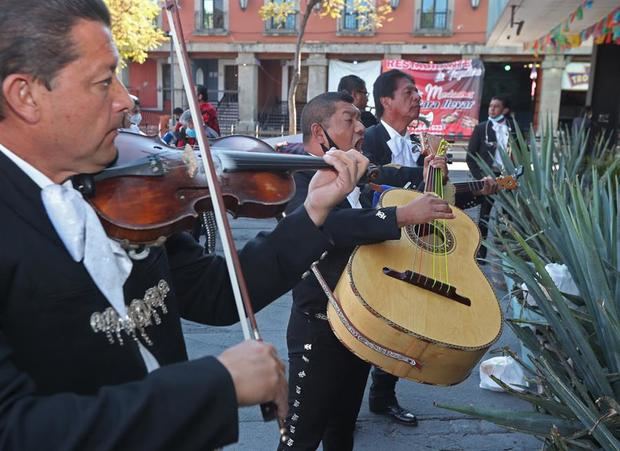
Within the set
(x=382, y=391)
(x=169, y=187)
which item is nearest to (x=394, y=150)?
(x=382, y=391)

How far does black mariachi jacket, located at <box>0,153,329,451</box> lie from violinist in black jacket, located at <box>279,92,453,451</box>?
1.02 meters

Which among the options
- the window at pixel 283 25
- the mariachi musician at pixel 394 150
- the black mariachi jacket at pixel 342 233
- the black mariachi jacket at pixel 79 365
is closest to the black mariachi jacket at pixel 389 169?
the mariachi musician at pixel 394 150

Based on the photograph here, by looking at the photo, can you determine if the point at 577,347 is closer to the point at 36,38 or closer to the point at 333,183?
the point at 333,183

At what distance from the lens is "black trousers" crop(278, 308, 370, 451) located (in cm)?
231

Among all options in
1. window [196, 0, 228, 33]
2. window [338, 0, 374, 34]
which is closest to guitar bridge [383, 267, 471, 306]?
window [338, 0, 374, 34]

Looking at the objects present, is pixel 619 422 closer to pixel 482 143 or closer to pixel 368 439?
→ pixel 368 439

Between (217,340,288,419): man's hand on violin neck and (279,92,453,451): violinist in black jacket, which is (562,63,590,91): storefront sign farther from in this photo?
(217,340,288,419): man's hand on violin neck

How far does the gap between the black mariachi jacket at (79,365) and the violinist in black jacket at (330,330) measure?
1.02 metres

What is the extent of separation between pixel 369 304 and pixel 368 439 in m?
1.50

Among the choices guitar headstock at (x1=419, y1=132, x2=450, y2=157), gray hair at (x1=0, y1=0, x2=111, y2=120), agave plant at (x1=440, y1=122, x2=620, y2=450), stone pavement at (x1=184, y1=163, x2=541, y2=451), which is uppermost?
gray hair at (x1=0, y1=0, x2=111, y2=120)

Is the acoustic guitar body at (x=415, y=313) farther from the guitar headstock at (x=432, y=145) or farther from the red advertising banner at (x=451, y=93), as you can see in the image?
the red advertising banner at (x=451, y=93)

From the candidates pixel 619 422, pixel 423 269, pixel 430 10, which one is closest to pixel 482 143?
pixel 423 269

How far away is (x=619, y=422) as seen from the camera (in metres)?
1.61

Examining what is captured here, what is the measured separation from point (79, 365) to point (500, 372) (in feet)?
10.2
